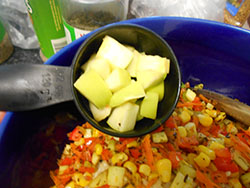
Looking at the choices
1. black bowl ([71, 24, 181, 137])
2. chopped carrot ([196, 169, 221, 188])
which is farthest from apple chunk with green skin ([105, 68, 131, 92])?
chopped carrot ([196, 169, 221, 188])

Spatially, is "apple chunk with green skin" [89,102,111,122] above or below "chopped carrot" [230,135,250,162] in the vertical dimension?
above

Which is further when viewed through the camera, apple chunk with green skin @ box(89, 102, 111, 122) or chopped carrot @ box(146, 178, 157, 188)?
chopped carrot @ box(146, 178, 157, 188)

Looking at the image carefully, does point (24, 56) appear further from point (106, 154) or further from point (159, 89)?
point (159, 89)

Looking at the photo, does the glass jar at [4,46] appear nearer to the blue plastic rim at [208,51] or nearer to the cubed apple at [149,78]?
the blue plastic rim at [208,51]

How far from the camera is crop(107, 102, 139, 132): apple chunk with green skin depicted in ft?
2.71

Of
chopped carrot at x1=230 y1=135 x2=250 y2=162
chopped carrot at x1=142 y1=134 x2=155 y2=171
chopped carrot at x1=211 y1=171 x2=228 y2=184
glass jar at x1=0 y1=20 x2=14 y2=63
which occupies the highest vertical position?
glass jar at x1=0 y1=20 x2=14 y2=63

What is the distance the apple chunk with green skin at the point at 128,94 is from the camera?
2.65ft

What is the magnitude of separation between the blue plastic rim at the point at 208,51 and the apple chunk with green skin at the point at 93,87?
26cm

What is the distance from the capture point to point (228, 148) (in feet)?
3.70

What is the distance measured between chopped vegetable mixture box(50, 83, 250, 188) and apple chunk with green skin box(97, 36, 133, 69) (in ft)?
1.37

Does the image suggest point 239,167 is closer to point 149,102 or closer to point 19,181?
point 149,102

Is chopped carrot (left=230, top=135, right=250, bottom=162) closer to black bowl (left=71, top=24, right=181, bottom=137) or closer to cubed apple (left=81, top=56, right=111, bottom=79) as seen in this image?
black bowl (left=71, top=24, right=181, bottom=137)

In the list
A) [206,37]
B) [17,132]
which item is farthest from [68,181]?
[206,37]

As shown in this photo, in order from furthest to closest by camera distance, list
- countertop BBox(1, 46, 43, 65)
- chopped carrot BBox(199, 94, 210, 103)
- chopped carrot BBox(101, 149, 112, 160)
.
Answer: countertop BBox(1, 46, 43, 65) < chopped carrot BBox(199, 94, 210, 103) < chopped carrot BBox(101, 149, 112, 160)
